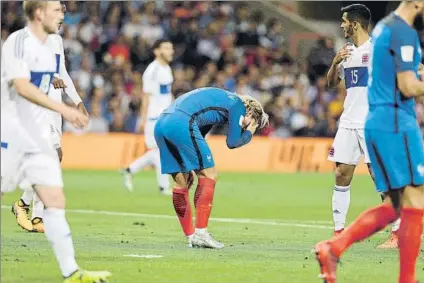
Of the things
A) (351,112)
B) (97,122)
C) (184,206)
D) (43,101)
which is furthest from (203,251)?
(97,122)

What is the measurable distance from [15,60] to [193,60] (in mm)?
21035

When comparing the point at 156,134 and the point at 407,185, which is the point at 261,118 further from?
the point at 407,185

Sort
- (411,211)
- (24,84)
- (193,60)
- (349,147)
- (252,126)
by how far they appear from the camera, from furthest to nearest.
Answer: (193,60) → (349,147) → (252,126) → (24,84) → (411,211)

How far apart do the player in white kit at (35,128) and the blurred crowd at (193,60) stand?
17.1 metres

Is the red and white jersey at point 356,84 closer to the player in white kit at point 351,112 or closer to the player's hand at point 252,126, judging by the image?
the player in white kit at point 351,112

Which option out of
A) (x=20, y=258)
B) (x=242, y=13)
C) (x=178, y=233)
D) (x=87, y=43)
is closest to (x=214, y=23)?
(x=242, y=13)

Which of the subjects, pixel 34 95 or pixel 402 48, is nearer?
pixel 402 48

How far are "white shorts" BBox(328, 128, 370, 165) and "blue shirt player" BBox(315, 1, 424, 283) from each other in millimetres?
3640

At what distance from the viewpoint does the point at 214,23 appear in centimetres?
3056

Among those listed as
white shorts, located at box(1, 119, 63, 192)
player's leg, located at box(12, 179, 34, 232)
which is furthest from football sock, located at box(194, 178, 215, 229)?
white shorts, located at box(1, 119, 63, 192)

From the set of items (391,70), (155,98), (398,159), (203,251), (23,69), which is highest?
(391,70)

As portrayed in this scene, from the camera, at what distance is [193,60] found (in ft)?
95.6

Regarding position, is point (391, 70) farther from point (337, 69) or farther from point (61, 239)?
point (337, 69)

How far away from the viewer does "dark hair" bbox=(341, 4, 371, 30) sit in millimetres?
11247
